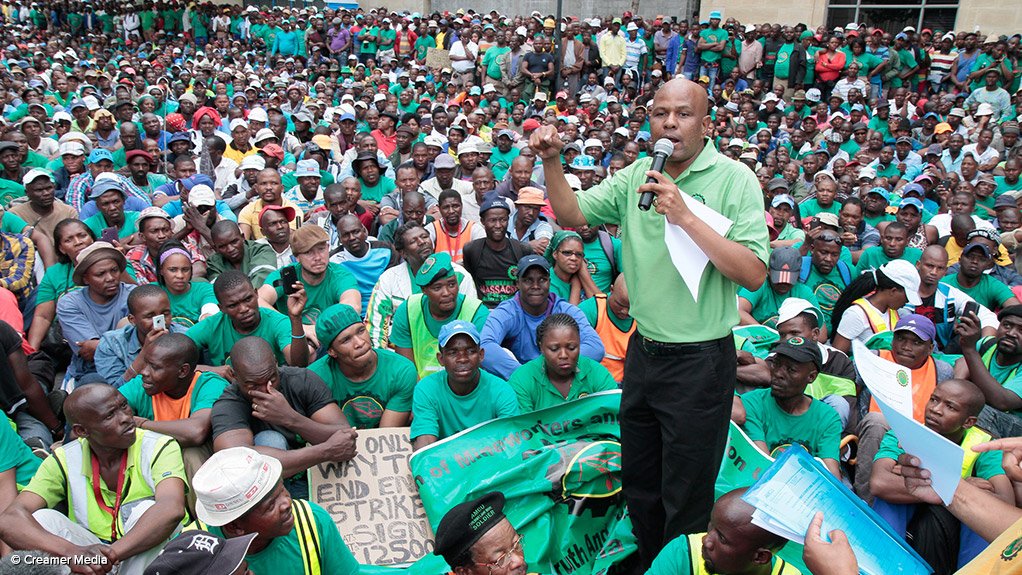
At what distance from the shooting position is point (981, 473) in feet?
11.9

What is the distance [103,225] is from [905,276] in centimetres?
721

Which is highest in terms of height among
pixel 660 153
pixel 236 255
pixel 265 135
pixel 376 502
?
pixel 660 153

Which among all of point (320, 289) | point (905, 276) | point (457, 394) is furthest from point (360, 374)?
point (905, 276)

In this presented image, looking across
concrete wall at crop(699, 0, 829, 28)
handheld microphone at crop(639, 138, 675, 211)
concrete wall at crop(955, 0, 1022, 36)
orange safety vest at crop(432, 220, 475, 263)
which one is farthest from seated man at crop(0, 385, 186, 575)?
concrete wall at crop(955, 0, 1022, 36)

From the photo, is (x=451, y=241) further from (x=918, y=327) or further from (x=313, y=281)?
(x=918, y=327)

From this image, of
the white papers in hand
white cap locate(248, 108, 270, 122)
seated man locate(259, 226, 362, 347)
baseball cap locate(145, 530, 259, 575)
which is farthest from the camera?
white cap locate(248, 108, 270, 122)

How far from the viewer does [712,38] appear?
17.1 meters

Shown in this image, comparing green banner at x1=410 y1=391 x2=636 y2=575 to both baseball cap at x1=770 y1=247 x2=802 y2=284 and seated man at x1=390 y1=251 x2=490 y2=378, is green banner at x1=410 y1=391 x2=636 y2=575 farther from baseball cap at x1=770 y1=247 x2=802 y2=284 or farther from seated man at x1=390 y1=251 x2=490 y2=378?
baseball cap at x1=770 y1=247 x2=802 y2=284

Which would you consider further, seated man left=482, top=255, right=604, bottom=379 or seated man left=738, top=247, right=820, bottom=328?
seated man left=738, top=247, right=820, bottom=328

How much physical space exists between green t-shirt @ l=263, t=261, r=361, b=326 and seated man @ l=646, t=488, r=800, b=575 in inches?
148

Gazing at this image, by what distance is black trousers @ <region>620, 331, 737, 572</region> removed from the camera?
9.11ft

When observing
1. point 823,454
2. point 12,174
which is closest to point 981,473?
point 823,454

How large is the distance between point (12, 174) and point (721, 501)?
8907mm

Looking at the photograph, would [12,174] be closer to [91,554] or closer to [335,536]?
[91,554]
